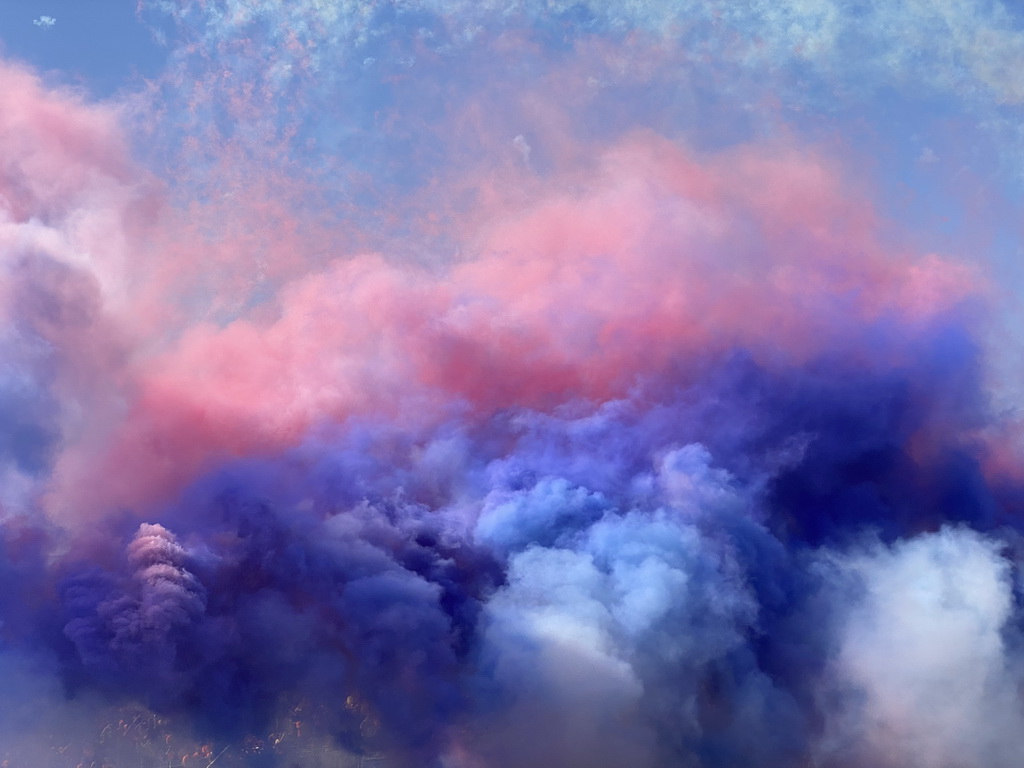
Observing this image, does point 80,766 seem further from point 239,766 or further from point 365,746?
point 365,746

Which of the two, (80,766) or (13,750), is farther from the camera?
(80,766)

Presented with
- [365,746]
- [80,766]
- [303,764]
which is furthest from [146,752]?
[365,746]

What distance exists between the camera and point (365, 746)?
291ft

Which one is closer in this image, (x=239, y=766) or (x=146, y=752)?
(x=239, y=766)

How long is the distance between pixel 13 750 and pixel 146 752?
102 feet

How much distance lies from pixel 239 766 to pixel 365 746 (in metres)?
24.5

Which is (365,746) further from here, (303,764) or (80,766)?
(80,766)

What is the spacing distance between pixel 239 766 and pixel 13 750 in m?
24.5

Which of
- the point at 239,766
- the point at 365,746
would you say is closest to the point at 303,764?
the point at 239,766

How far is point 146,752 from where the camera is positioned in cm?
11750

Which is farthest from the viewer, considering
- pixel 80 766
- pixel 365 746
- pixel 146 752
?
pixel 146 752

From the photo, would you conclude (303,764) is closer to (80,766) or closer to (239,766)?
(239,766)

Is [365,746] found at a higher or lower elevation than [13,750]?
higher

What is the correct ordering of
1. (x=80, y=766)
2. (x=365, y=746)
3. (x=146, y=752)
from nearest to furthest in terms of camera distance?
1. (x=365, y=746)
2. (x=80, y=766)
3. (x=146, y=752)
